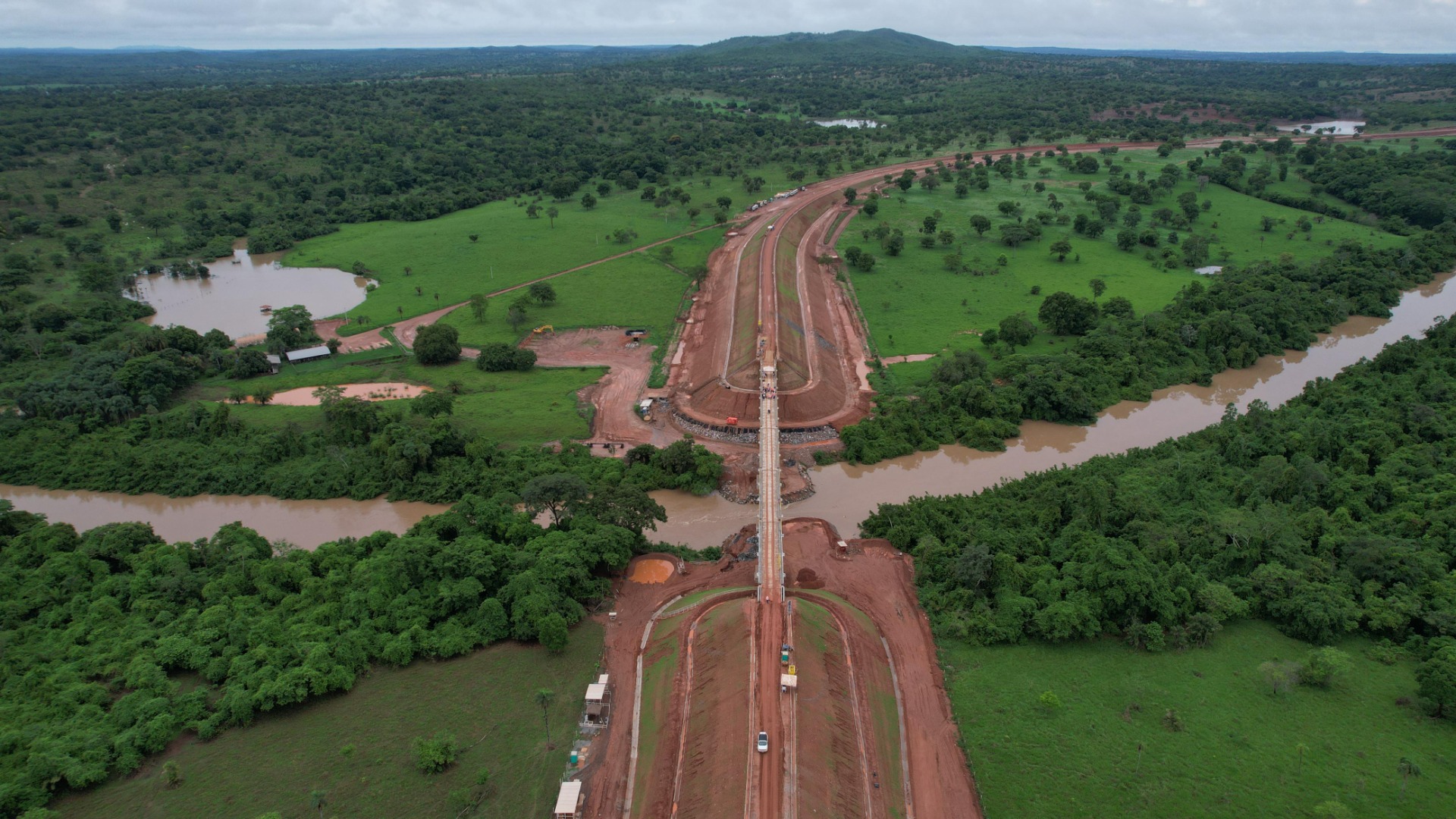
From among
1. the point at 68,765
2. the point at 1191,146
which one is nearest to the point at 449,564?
the point at 68,765

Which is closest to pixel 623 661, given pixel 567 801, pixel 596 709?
pixel 596 709

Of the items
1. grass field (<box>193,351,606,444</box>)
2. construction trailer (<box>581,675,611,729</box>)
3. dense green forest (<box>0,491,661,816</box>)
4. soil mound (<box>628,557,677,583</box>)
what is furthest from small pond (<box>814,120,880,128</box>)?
construction trailer (<box>581,675,611,729</box>)

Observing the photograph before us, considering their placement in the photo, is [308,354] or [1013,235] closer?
[308,354]

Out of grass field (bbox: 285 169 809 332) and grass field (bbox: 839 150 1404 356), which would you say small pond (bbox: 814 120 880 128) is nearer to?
grass field (bbox: 839 150 1404 356)

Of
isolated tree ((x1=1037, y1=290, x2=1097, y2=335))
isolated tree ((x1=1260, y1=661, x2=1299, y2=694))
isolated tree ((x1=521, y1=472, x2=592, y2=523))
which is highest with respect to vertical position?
isolated tree ((x1=1037, y1=290, x2=1097, y2=335))

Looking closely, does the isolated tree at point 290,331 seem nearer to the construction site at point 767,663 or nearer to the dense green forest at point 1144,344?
the construction site at point 767,663

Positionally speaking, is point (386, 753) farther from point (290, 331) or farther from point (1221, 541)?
point (290, 331)
